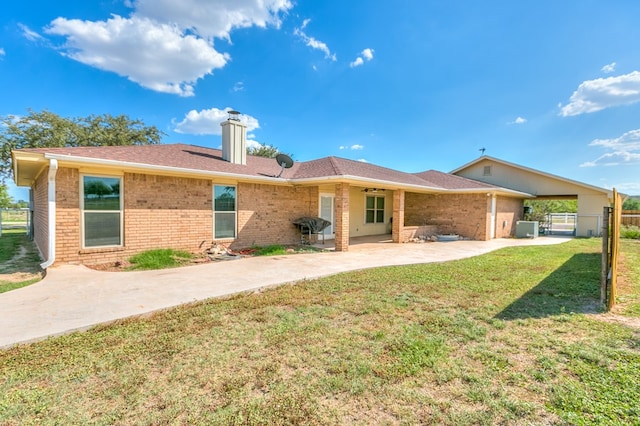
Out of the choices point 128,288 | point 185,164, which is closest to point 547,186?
point 185,164

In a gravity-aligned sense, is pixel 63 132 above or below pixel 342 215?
above

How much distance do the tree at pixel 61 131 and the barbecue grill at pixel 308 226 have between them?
71.3ft

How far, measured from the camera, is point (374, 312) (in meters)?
4.57

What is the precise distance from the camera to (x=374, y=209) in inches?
674

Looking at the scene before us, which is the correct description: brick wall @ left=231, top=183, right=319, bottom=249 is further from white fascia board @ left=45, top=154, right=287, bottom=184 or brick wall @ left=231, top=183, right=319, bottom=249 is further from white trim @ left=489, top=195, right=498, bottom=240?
white trim @ left=489, top=195, right=498, bottom=240

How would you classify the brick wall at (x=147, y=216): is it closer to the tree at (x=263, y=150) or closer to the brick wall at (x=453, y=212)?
the brick wall at (x=453, y=212)

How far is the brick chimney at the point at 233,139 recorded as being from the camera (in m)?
11.8

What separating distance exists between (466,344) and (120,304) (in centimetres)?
523

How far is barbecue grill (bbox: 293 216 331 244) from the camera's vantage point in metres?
12.0

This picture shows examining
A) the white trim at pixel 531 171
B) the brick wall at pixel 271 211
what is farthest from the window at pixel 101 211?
the white trim at pixel 531 171

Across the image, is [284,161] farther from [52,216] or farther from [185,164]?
[52,216]

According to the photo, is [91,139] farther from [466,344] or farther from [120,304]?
[466,344]

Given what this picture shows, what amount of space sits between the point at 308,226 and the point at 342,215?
181 cm

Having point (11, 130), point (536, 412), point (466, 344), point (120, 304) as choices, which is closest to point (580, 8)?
point (466, 344)
